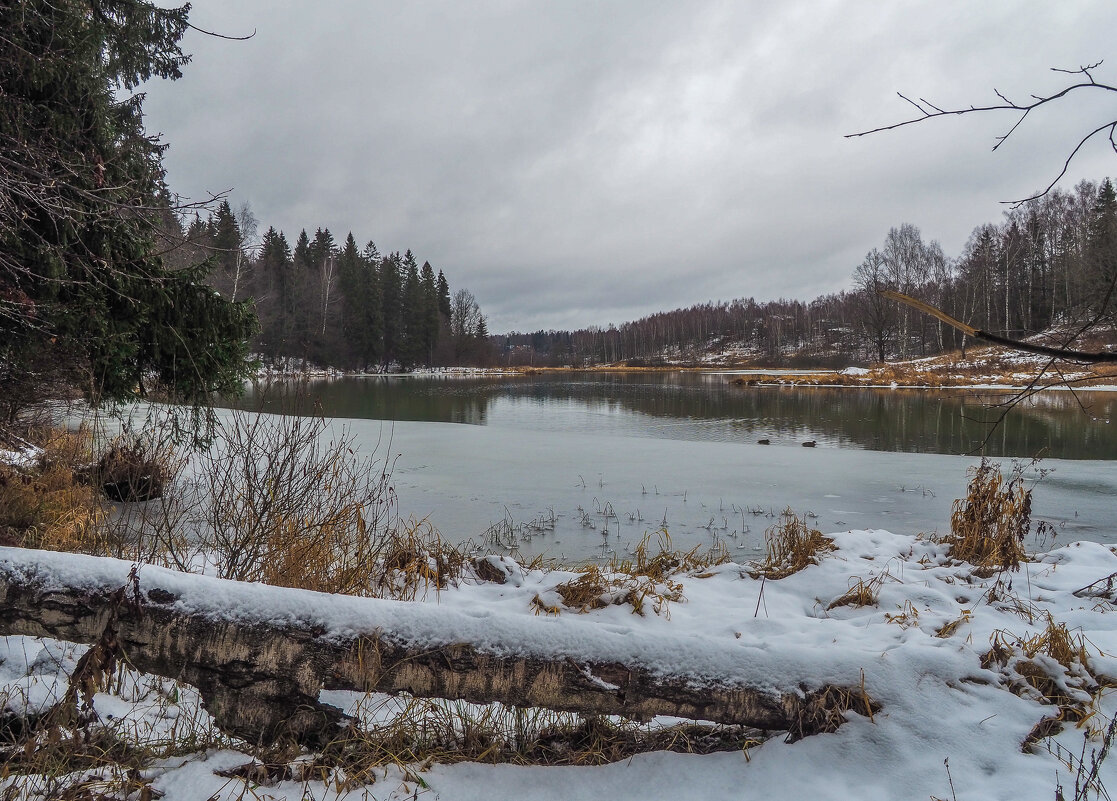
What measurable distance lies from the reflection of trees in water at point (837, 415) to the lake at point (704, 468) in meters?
0.10

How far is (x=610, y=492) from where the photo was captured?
9.21 m

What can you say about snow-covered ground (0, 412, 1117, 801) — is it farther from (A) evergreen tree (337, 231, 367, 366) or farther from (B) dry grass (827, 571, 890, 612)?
(A) evergreen tree (337, 231, 367, 366)

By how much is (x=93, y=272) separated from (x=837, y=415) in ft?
69.3

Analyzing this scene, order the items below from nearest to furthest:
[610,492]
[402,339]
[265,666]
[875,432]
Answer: [265,666] → [610,492] → [875,432] → [402,339]

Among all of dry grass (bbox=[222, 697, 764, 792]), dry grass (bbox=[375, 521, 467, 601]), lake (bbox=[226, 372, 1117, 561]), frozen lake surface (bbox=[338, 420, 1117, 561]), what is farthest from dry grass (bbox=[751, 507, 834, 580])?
dry grass (bbox=[222, 697, 764, 792])

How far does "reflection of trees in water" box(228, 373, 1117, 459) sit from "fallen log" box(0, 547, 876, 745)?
7281mm

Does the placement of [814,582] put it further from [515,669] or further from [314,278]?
[314,278]

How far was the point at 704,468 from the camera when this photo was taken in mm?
11266

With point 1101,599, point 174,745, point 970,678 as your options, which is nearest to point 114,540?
point 174,745

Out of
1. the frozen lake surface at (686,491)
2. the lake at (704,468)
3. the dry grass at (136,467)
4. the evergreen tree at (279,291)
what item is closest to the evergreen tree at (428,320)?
the evergreen tree at (279,291)

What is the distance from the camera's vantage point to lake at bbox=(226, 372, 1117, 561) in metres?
7.17

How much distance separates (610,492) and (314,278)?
48626 mm

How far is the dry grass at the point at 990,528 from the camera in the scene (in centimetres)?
475

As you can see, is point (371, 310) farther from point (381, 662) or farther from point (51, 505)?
Result: point (381, 662)
